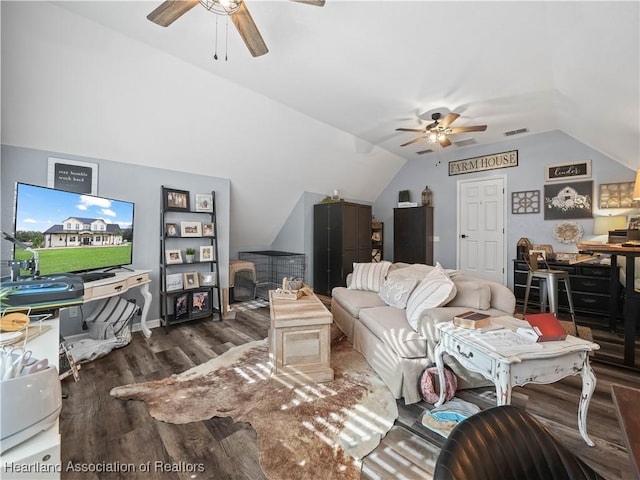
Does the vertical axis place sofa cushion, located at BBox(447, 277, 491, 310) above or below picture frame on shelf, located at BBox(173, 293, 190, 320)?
above

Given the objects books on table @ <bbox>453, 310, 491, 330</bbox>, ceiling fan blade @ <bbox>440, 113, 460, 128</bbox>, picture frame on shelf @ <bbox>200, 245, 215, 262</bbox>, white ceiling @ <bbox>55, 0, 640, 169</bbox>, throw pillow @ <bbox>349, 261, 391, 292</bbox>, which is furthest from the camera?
picture frame on shelf @ <bbox>200, 245, 215, 262</bbox>

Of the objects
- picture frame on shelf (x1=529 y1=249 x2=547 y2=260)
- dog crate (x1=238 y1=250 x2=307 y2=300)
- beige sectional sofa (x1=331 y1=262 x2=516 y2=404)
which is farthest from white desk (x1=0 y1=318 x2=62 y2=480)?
picture frame on shelf (x1=529 y1=249 x2=547 y2=260)

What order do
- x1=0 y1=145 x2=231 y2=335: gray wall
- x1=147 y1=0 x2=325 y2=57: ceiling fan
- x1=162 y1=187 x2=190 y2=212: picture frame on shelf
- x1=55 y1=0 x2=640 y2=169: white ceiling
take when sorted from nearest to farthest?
x1=147 y1=0 x2=325 y2=57: ceiling fan
x1=55 y1=0 x2=640 y2=169: white ceiling
x1=0 y1=145 x2=231 y2=335: gray wall
x1=162 y1=187 x2=190 y2=212: picture frame on shelf

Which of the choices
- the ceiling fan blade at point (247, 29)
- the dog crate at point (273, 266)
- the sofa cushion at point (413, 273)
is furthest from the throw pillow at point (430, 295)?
the dog crate at point (273, 266)

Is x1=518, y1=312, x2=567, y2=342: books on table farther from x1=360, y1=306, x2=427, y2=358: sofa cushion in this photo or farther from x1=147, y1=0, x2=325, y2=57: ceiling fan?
x1=147, y1=0, x2=325, y2=57: ceiling fan

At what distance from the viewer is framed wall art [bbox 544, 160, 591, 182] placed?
4273 millimetres

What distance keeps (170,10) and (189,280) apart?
2923mm

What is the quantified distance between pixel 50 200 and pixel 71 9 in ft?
4.90

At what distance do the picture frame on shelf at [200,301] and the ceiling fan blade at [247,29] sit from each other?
9.82 feet

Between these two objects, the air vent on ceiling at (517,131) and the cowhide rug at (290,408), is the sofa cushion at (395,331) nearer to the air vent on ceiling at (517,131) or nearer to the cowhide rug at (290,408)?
the cowhide rug at (290,408)

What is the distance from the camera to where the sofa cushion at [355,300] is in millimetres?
2904

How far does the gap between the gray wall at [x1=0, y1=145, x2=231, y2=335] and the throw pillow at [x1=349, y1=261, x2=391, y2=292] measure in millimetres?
1981

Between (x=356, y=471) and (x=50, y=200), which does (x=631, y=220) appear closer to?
(x=356, y=471)

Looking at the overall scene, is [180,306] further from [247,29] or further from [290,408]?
[247,29]
